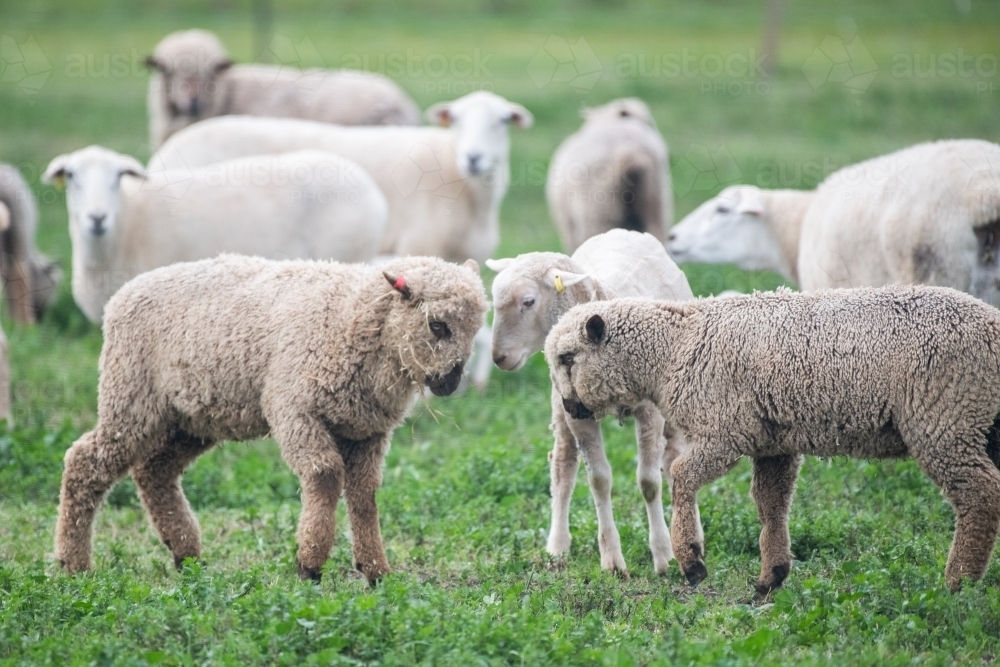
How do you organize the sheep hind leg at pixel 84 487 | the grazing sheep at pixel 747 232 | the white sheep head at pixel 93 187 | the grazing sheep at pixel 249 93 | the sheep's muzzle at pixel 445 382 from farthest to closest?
the grazing sheep at pixel 249 93 → the grazing sheep at pixel 747 232 → the white sheep head at pixel 93 187 → the sheep hind leg at pixel 84 487 → the sheep's muzzle at pixel 445 382

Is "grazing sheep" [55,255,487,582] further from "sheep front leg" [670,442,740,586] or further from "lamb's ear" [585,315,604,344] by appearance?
"sheep front leg" [670,442,740,586]

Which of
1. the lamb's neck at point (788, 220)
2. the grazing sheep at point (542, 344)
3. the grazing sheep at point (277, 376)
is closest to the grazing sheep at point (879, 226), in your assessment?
the lamb's neck at point (788, 220)

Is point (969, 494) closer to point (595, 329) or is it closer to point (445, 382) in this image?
point (595, 329)

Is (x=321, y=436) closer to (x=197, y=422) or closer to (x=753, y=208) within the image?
(x=197, y=422)

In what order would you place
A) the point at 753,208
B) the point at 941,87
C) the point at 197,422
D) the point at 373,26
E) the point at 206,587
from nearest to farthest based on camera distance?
1. the point at 206,587
2. the point at 197,422
3. the point at 753,208
4. the point at 941,87
5. the point at 373,26

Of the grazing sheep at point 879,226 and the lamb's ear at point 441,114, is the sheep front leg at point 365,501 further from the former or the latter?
the lamb's ear at point 441,114

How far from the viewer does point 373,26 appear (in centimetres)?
2972

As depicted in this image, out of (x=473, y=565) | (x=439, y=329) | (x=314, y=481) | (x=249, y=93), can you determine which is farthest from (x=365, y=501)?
(x=249, y=93)

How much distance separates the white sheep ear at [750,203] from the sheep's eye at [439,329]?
13.6 feet

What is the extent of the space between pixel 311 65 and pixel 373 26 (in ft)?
21.9

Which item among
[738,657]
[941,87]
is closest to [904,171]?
[738,657]

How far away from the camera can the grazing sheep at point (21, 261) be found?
11125mm

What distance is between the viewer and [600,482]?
6082 millimetres

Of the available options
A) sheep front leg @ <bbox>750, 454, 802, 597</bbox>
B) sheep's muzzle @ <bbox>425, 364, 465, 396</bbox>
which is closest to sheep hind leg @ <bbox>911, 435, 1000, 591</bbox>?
sheep front leg @ <bbox>750, 454, 802, 597</bbox>
